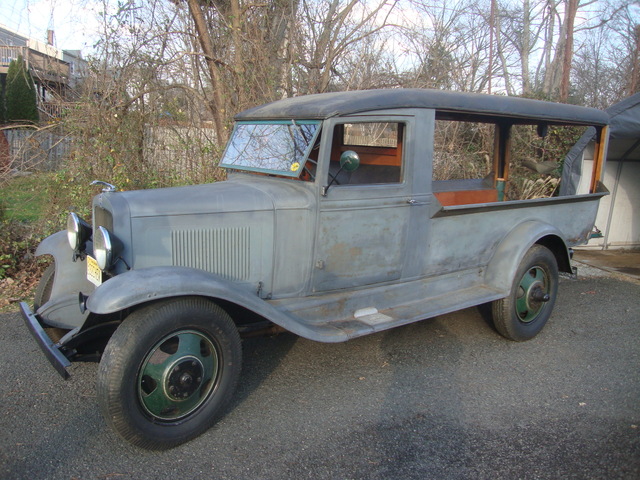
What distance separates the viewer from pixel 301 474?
2551 millimetres

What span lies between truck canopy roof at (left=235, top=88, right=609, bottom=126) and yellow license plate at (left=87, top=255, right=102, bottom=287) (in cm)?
159

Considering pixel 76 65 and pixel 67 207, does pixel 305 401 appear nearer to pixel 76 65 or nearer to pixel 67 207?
pixel 67 207

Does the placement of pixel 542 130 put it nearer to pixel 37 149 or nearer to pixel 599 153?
pixel 599 153

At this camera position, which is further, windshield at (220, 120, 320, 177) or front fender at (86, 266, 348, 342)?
windshield at (220, 120, 320, 177)

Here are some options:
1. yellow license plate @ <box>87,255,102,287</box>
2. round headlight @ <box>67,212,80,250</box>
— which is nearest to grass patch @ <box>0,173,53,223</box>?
round headlight @ <box>67,212,80,250</box>

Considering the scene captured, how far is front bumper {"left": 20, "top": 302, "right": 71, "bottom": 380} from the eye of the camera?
102 inches

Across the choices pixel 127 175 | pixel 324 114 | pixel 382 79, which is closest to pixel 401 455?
pixel 324 114

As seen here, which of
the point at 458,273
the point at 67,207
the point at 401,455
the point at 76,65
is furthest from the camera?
the point at 76,65

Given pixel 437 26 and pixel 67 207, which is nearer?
pixel 67 207

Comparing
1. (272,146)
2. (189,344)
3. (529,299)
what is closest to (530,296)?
(529,299)

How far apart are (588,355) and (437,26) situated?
7.80 meters

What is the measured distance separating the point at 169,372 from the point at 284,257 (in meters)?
1.04

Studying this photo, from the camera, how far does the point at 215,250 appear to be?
124 inches

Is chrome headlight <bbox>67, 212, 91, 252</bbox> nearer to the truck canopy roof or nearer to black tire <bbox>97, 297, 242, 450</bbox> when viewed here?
black tire <bbox>97, 297, 242, 450</bbox>
